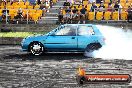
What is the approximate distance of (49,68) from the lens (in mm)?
17391

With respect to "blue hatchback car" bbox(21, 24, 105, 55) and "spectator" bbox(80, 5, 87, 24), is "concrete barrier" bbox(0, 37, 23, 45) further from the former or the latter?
"blue hatchback car" bbox(21, 24, 105, 55)

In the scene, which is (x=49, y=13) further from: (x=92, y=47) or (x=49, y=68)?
(x=49, y=68)

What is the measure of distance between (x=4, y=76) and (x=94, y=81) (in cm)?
598

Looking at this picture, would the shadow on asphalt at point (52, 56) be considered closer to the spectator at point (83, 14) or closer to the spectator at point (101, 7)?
the spectator at point (83, 14)

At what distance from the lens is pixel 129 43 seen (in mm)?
25594

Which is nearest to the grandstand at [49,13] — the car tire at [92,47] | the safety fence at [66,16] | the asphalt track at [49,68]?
the safety fence at [66,16]

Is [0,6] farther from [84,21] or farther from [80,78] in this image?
[80,78]

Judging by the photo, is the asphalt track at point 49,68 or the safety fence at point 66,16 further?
the safety fence at point 66,16

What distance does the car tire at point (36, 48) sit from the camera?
22078 millimetres

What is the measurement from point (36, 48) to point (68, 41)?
1.47 metres

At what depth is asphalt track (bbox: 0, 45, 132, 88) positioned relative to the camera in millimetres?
13562

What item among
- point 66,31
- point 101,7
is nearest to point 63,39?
point 66,31

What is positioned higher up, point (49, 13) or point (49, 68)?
point (49, 13)

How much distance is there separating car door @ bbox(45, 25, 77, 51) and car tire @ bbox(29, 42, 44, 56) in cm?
29
